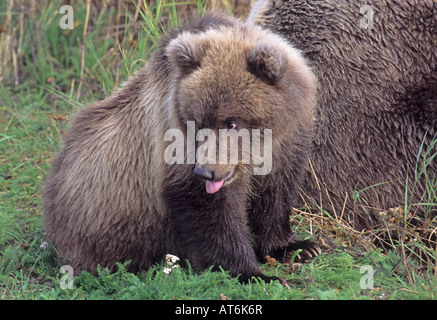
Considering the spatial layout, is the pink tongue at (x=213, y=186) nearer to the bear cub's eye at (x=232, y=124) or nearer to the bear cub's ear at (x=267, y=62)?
the bear cub's eye at (x=232, y=124)

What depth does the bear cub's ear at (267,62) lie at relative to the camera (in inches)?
154

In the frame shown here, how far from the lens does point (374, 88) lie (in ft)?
17.7

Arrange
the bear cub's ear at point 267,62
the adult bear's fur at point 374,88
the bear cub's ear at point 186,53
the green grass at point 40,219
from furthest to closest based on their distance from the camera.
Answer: the adult bear's fur at point 374,88, the green grass at point 40,219, the bear cub's ear at point 186,53, the bear cub's ear at point 267,62

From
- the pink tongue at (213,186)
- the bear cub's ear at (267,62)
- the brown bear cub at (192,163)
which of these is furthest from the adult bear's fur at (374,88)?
the pink tongue at (213,186)

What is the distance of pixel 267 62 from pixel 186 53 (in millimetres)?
524

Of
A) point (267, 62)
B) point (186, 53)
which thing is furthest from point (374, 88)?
Result: point (186, 53)

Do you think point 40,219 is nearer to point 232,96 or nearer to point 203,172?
point 203,172

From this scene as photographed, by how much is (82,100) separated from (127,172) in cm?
327

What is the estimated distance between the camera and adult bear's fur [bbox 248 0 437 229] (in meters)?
5.38

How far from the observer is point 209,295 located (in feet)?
13.6

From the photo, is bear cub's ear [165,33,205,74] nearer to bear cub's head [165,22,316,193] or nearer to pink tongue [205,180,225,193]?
bear cub's head [165,22,316,193]
